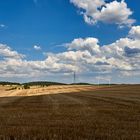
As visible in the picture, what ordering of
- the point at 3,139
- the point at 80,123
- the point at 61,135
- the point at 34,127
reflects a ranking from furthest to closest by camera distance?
the point at 80,123, the point at 34,127, the point at 61,135, the point at 3,139

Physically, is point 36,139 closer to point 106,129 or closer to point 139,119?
point 106,129

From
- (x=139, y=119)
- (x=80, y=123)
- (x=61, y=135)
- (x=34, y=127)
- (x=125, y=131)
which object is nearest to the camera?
(x=61, y=135)

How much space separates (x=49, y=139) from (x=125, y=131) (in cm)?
378

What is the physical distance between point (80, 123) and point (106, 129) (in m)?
2.70

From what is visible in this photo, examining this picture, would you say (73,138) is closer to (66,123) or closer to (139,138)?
(139,138)

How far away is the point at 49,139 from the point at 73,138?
952 millimetres

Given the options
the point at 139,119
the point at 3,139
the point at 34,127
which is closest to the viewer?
the point at 3,139

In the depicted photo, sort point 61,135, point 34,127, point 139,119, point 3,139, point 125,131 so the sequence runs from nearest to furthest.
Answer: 1. point 3,139
2. point 61,135
3. point 125,131
4. point 34,127
5. point 139,119

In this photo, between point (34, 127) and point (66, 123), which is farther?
point (66, 123)

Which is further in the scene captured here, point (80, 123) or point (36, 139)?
point (80, 123)

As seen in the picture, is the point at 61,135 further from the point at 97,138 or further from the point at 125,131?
the point at 125,131

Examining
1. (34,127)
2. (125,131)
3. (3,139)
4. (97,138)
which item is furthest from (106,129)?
(3,139)

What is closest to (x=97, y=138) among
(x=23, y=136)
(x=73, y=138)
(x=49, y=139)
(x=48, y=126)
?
(x=73, y=138)

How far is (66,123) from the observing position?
19766 millimetres
